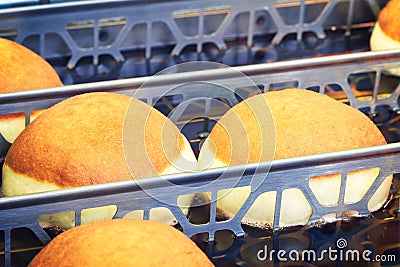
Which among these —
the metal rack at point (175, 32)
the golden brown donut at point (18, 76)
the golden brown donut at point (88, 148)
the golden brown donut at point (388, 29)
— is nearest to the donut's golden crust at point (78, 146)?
the golden brown donut at point (88, 148)

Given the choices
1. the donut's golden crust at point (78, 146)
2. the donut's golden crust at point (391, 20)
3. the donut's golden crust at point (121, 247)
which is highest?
the donut's golden crust at point (391, 20)

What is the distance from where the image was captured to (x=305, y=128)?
167cm

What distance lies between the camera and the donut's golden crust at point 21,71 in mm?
1868

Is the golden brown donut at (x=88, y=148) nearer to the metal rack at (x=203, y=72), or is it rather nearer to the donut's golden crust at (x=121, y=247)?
the metal rack at (x=203, y=72)

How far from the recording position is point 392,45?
220cm

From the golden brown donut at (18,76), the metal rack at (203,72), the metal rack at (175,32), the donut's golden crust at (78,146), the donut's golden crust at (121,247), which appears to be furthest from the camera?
the metal rack at (175,32)

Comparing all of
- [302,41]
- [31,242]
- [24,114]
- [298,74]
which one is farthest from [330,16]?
[31,242]

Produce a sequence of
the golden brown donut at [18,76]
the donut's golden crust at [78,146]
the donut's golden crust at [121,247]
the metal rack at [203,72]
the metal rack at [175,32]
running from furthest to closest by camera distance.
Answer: the metal rack at [175,32] → the golden brown donut at [18,76] → the donut's golden crust at [78,146] → the metal rack at [203,72] → the donut's golden crust at [121,247]

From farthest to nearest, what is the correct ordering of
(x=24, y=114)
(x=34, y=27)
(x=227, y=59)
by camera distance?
(x=227, y=59) < (x=34, y=27) < (x=24, y=114)

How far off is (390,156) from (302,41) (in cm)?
84

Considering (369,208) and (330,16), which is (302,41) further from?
(369,208)

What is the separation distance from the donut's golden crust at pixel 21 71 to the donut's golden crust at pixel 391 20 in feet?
2.82

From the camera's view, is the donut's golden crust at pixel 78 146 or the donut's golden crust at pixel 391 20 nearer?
the donut's golden crust at pixel 78 146

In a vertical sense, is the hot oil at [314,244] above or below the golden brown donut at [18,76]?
below
